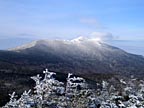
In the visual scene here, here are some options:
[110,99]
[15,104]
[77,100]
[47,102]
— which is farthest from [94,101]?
[15,104]

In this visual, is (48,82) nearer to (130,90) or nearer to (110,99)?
(110,99)

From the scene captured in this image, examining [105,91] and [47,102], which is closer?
[47,102]

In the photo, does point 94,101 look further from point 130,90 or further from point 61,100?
point 130,90

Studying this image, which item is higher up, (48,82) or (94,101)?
(48,82)

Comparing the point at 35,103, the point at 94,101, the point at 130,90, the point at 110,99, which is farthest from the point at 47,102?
the point at 130,90

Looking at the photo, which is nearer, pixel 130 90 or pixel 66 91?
pixel 66 91

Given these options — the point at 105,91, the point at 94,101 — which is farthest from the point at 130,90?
the point at 94,101

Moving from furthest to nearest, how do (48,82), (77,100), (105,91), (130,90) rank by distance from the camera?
(130,90), (105,91), (77,100), (48,82)

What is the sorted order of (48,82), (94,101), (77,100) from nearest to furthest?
(48,82), (77,100), (94,101)

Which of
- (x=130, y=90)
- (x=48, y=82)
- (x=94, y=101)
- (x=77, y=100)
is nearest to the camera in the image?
(x=48, y=82)
